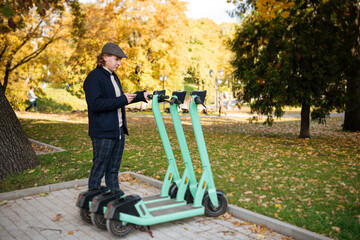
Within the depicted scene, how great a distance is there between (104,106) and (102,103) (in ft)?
0.14

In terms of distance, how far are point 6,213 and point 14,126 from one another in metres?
2.54

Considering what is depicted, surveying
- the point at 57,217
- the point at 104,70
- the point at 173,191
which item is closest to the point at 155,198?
the point at 173,191

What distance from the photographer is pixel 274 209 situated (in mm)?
4766

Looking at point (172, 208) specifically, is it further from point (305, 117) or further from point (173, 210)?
point (305, 117)

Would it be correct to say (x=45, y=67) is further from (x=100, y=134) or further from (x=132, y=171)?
(x=100, y=134)

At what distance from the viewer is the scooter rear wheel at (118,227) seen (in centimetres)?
396

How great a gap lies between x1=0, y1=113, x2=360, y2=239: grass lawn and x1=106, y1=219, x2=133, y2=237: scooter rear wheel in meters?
1.69

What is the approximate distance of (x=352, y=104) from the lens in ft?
37.9

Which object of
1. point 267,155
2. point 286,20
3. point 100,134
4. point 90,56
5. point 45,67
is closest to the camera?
point 100,134

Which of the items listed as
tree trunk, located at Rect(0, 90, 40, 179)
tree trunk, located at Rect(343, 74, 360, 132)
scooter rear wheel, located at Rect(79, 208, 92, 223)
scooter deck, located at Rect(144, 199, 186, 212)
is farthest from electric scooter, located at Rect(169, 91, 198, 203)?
tree trunk, located at Rect(343, 74, 360, 132)

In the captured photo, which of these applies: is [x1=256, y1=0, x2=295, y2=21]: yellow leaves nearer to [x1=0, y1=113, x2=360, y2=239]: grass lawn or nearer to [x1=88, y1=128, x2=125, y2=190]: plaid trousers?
[x1=0, y1=113, x2=360, y2=239]: grass lawn

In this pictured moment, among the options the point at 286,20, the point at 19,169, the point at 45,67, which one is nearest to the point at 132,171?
the point at 19,169

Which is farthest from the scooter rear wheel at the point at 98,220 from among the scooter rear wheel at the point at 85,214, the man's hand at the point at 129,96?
the man's hand at the point at 129,96

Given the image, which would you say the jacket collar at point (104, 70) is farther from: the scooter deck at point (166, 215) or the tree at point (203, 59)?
the tree at point (203, 59)
